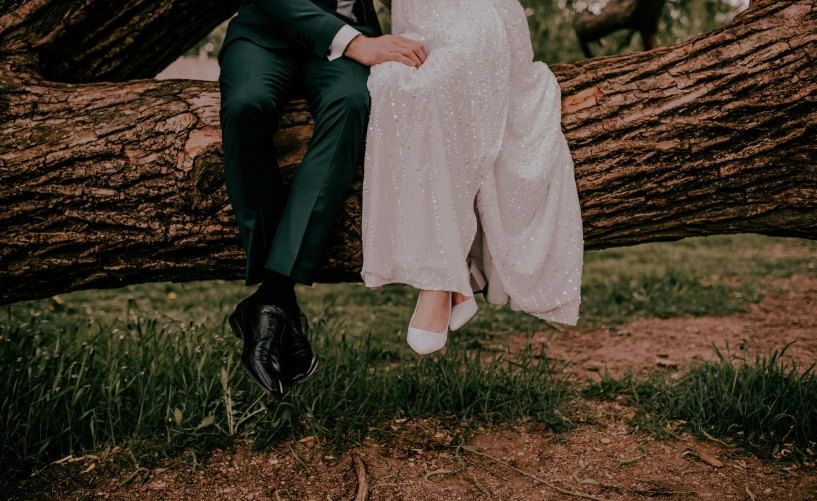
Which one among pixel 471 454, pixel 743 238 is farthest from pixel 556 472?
pixel 743 238

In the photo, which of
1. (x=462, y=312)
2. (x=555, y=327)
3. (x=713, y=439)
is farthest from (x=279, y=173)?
(x=555, y=327)

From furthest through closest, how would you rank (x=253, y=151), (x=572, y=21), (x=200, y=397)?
(x=572, y=21) → (x=200, y=397) → (x=253, y=151)

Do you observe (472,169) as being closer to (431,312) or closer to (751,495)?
(431,312)

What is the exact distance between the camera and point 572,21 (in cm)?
589

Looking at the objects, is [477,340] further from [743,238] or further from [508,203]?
[743,238]

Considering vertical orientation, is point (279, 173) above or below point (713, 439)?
above

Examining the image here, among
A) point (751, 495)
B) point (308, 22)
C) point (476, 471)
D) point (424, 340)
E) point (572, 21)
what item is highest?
point (572, 21)

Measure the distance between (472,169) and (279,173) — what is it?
0.72 meters

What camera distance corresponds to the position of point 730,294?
17.7 ft

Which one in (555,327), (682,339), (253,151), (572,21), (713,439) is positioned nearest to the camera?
(253,151)

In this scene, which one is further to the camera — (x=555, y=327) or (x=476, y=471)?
(x=555, y=327)

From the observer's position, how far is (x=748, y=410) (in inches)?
104

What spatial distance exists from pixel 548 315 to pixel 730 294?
359 cm

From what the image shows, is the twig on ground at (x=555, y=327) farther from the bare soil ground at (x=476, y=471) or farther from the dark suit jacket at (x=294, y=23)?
the dark suit jacket at (x=294, y=23)
